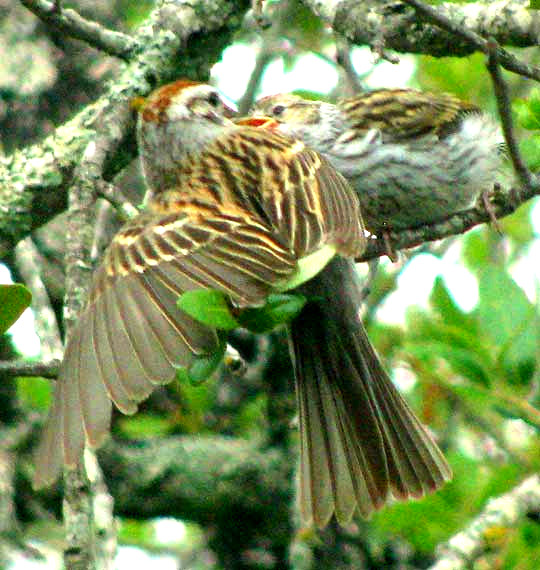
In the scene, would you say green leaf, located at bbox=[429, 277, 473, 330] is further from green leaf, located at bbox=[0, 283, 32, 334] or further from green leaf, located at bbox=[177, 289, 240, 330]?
green leaf, located at bbox=[0, 283, 32, 334]

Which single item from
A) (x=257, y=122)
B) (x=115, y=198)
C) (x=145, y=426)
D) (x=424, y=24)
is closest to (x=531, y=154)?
(x=424, y=24)

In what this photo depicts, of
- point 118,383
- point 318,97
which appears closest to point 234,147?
point 318,97

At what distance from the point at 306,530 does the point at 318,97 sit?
137 cm

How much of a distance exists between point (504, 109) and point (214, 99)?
4.35ft

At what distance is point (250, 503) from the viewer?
460 cm

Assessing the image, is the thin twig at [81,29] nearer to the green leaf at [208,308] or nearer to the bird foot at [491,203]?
the bird foot at [491,203]

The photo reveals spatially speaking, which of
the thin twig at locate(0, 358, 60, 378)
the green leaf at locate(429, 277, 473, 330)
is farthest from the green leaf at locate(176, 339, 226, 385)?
the green leaf at locate(429, 277, 473, 330)

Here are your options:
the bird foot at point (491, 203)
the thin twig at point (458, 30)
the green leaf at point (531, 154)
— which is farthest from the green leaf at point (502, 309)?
the thin twig at point (458, 30)

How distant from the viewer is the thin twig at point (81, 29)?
11.7 feet

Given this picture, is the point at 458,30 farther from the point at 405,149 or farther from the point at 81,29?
the point at 405,149

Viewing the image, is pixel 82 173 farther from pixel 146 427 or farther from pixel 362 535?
pixel 362 535

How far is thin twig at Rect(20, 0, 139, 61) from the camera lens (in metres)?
3.57

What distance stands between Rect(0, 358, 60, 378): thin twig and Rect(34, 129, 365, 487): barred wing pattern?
0.02 meters

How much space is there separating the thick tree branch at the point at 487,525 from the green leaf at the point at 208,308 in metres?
1.09
